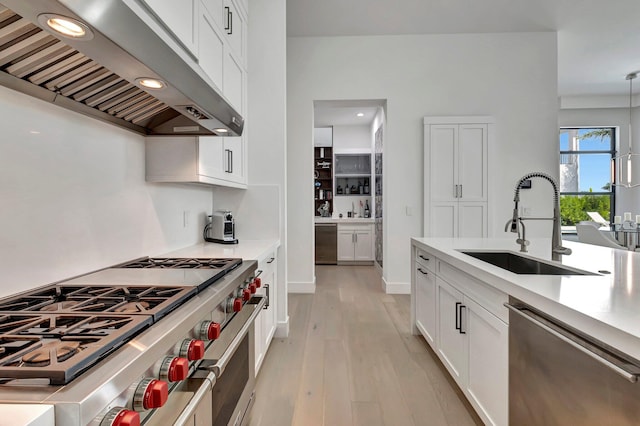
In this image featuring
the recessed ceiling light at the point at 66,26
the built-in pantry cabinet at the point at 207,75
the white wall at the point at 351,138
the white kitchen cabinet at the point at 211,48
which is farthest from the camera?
the white wall at the point at 351,138

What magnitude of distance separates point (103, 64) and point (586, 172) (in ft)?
28.8

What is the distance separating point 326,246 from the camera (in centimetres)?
636

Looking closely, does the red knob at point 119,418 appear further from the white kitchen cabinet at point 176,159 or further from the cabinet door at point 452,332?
the cabinet door at point 452,332

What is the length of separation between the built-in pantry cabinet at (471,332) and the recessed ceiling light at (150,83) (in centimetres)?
148

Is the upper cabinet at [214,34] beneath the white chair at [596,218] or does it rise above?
above

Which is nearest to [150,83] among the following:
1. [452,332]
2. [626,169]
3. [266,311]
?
[266,311]

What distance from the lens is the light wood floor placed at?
1800mm

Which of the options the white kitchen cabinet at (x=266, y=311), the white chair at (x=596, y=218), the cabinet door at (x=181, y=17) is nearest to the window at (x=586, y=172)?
the white chair at (x=596, y=218)

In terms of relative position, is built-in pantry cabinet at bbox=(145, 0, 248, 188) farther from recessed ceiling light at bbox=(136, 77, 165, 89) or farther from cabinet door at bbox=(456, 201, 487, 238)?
cabinet door at bbox=(456, 201, 487, 238)

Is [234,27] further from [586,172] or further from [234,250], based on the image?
[586,172]

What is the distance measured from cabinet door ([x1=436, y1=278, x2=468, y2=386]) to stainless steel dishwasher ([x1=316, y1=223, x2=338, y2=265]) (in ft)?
13.6

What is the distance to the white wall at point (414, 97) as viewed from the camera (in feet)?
13.8

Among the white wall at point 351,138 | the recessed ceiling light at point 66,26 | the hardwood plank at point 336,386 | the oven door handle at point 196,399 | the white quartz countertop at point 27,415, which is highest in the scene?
the white wall at point 351,138

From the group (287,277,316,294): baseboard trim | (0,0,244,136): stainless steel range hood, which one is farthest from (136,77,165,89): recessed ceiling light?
(287,277,316,294): baseboard trim
